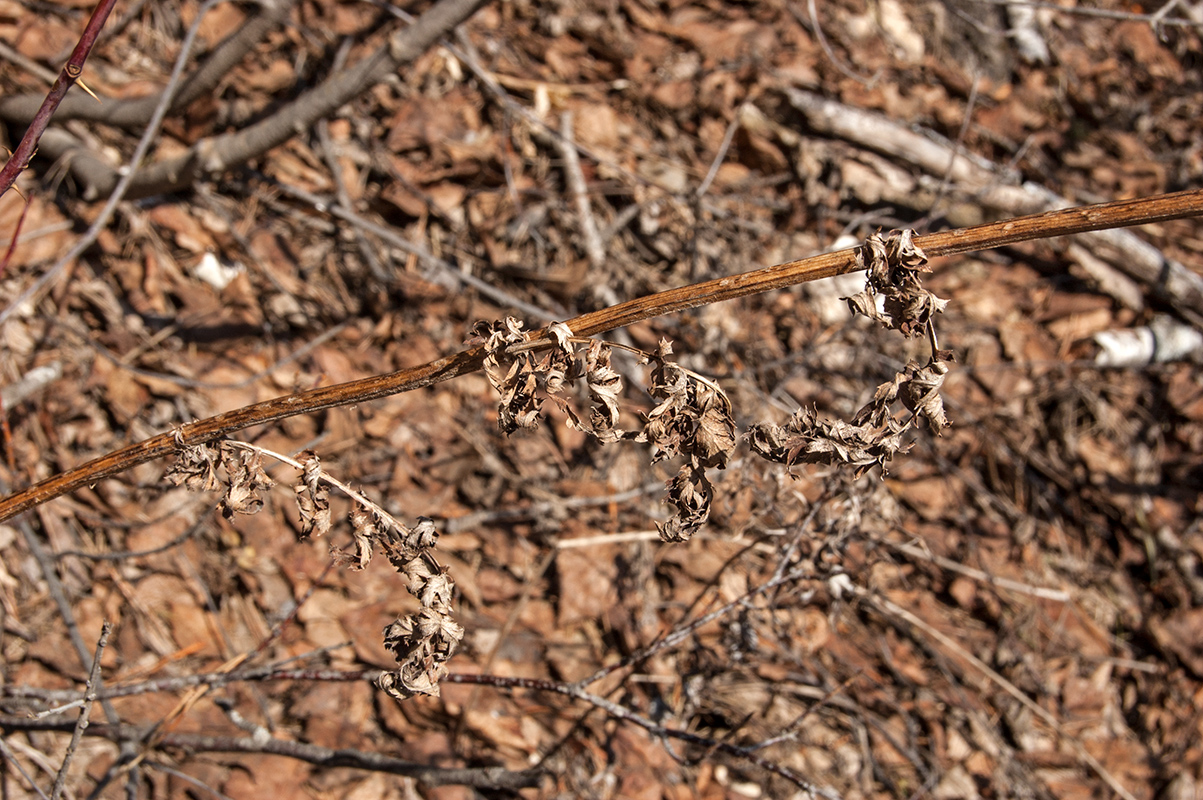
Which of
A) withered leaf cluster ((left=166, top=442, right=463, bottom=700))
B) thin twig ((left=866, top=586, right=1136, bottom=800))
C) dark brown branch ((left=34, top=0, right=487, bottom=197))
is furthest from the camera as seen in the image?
thin twig ((left=866, top=586, right=1136, bottom=800))

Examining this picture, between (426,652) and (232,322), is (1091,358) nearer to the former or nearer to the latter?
(426,652)

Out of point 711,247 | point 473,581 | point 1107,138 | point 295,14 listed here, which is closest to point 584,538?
point 473,581

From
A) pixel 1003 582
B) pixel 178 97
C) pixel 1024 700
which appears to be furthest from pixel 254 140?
pixel 1024 700

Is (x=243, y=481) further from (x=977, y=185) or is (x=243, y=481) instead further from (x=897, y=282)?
(x=977, y=185)

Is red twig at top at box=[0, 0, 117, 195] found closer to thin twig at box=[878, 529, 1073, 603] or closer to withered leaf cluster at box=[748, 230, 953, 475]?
withered leaf cluster at box=[748, 230, 953, 475]

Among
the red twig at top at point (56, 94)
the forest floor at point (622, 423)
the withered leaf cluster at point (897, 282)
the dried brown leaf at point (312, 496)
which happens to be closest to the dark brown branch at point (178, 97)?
the forest floor at point (622, 423)

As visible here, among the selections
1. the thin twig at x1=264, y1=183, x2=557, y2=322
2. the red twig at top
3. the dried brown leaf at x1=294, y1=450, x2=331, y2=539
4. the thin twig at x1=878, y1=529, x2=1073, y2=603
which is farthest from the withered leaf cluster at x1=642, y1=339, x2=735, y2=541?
the thin twig at x1=878, y1=529, x2=1073, y2=603
